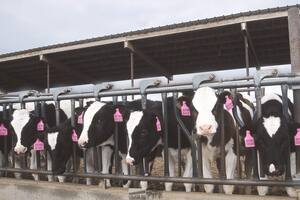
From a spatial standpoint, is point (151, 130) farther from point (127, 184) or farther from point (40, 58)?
point (40, 58)

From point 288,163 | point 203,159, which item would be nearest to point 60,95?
point 203,159

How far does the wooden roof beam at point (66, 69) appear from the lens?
12.0 m

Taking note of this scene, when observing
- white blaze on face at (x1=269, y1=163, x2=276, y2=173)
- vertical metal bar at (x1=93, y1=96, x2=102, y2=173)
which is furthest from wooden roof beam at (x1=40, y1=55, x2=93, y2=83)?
white blaze on face at (x1=269, y1=163, x2=276, y2=173)

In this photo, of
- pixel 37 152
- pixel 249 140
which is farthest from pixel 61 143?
pixel 249 140

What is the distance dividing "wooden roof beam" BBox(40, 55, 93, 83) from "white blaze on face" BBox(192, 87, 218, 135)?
685cm

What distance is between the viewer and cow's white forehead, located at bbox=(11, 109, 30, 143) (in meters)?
7.75

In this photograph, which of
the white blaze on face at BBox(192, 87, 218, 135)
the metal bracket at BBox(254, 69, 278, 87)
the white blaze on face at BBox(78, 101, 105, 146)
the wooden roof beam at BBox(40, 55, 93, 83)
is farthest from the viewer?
the wooden roof beam at BBox(40, 55, 93, 83)

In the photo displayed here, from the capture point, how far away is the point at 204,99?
18.8 feet

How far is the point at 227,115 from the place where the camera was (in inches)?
239

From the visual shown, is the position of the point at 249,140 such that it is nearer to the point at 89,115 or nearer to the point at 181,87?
the point at 181,87

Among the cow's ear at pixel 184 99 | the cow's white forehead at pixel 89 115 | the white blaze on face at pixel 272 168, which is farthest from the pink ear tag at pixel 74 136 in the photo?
the white blaze on face at pixel 272 168

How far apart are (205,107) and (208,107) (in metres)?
0.03

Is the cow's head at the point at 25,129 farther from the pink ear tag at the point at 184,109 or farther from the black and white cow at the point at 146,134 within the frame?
the pink ear tag at the point at 184,109

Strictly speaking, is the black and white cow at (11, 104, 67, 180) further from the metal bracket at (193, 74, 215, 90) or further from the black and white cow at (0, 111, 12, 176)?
the metal bracket at (193, 74, 215, 90)
